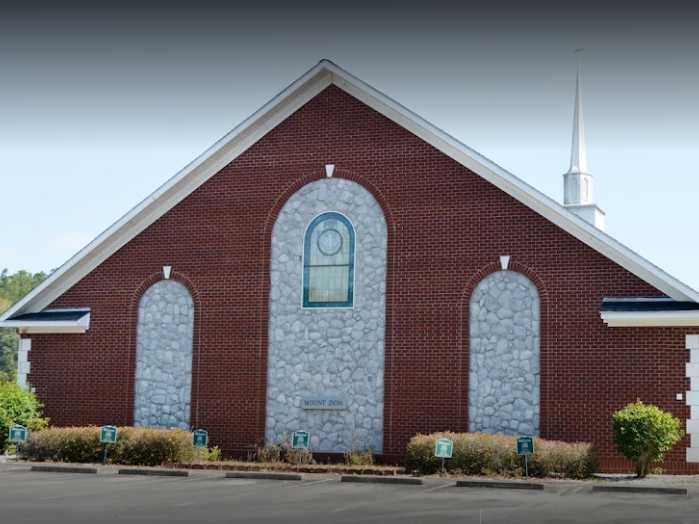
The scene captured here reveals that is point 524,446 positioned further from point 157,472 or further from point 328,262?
point 328,262

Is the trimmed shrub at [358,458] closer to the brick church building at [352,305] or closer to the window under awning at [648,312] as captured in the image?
the brick church building at [352,305]

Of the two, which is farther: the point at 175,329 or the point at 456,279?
the point at 175,329

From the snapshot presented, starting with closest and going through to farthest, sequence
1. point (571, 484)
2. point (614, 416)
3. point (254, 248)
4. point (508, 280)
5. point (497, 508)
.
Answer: point (497, 508) < point (571, 484) < point (614, 416) < point (508, 280) < point (254, 248)

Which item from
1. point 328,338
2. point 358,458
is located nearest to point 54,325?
point 328,338

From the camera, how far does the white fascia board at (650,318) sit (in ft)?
74.0

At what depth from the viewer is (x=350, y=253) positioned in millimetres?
26219

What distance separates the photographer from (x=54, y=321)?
28.1 meters

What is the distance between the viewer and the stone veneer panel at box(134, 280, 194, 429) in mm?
27078

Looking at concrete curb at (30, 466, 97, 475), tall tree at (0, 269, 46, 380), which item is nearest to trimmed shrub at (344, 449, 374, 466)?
concrete curb at (30, 466, 97, 475)

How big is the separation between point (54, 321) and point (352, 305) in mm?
8019

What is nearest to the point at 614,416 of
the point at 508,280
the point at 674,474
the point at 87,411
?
the point at 674,474

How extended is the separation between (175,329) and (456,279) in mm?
7399

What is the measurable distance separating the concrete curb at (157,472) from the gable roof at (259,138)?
25.8 feet

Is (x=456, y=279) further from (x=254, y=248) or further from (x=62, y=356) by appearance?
(x=62, y=356)
